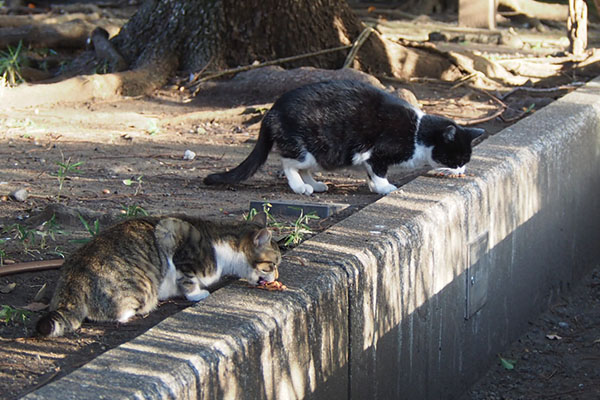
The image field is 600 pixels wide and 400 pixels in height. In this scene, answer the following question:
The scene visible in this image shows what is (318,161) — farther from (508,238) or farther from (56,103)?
(56,103)

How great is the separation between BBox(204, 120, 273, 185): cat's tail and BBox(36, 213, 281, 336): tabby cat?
184 cm

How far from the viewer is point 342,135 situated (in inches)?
225

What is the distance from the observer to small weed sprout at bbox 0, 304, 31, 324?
3.41m

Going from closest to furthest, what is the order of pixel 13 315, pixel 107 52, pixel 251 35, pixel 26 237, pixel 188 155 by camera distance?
pixel 13 315, pixel 26 237, pixel 188 155, pixel 251 35, pixel 107 52

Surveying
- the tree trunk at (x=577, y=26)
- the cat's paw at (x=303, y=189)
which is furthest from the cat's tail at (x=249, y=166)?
the tree trunk at (x=577, y=26)

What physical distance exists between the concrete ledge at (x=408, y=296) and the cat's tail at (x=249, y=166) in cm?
123

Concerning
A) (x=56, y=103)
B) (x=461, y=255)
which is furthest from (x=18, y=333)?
(x=56, y=103)

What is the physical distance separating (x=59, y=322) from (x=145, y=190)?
7.80 feet

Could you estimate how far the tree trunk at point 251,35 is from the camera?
29.9 feet

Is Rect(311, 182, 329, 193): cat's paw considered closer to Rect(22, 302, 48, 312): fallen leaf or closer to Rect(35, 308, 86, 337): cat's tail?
Rect(22, 302, 48, 312): fallen leaf

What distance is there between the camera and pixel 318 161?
578cm

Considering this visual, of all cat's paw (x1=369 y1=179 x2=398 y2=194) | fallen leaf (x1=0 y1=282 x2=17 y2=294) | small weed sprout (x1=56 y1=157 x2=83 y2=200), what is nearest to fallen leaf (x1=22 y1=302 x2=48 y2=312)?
fallen leaf (x1=0 y1=282 x2=17 y2=294)

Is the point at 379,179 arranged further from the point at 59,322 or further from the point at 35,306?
the point at 59,322

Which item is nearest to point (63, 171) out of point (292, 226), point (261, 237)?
point (292, 226)
